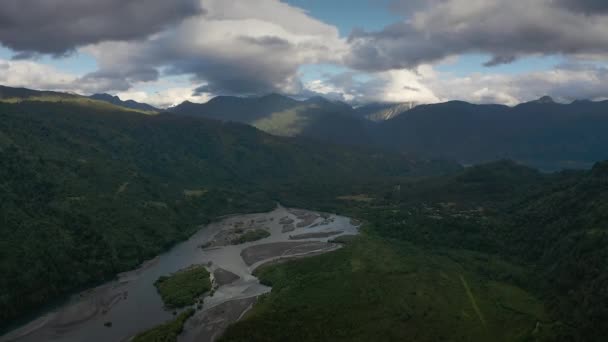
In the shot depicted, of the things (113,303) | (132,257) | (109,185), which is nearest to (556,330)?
(113,303)

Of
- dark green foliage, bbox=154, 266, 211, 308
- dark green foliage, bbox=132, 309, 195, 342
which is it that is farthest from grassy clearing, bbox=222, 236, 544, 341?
dark green foliage, bbox=154, 266, 211, 308

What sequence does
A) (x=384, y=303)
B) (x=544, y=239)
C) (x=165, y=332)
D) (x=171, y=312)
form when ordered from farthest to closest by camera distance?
(x=544, y=239) < (x=171, y=312) < (x=384, y=303) < (x=165, y=332)

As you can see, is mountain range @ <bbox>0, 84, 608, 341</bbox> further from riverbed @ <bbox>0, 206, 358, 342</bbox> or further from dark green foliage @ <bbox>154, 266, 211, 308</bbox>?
dark green foliage @ <bbox>154, 266, 211, 308</bbox>

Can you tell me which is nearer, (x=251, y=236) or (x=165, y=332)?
(x=165, y=332)

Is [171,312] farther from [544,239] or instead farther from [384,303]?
[544,239]

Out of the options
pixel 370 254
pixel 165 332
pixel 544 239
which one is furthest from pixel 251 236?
pixel 544 239

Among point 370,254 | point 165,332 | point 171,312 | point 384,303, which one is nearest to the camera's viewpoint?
point 165,332

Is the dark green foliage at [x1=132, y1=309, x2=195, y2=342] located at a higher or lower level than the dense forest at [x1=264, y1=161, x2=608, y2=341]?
lower
